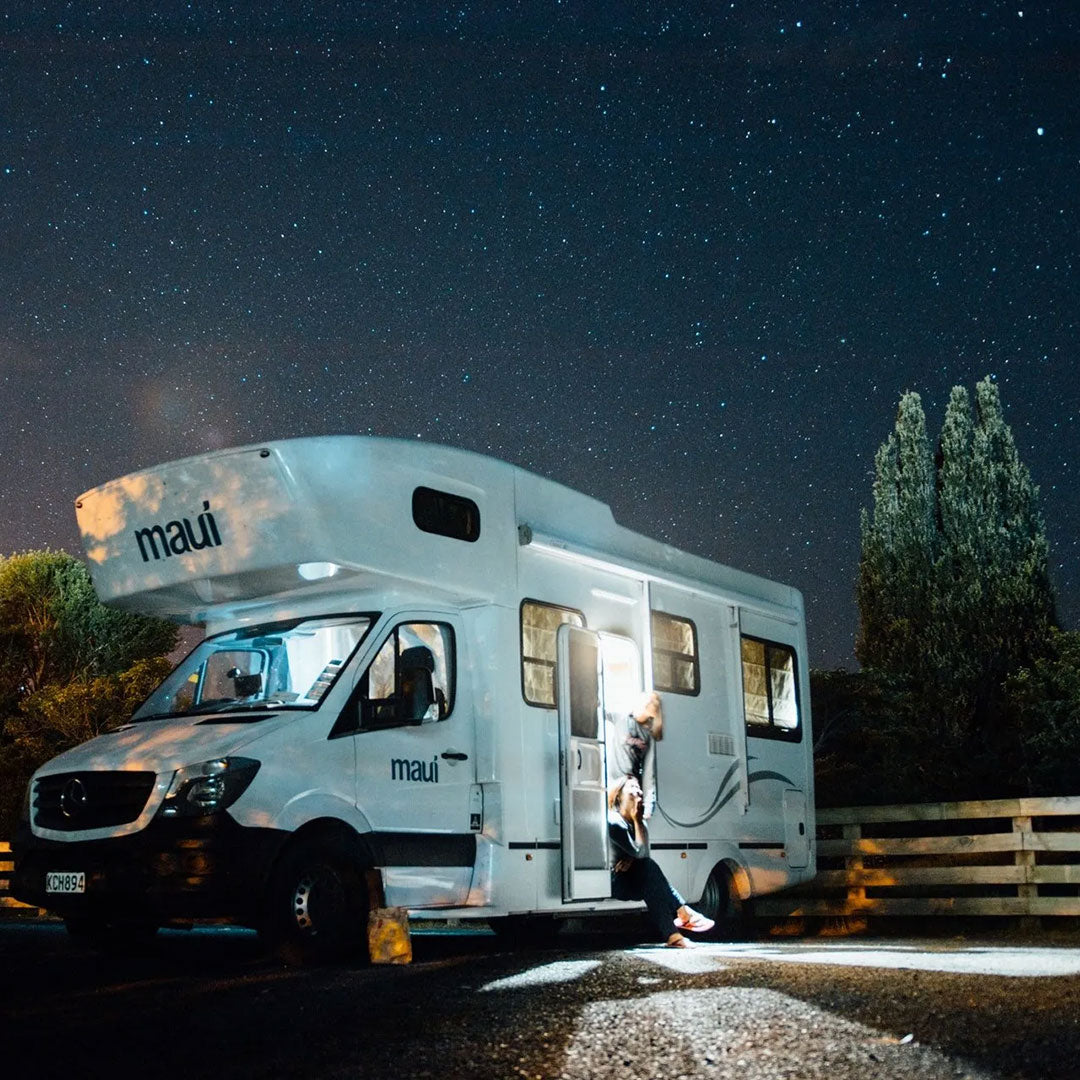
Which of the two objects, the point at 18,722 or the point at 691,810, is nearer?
the point at 691,810

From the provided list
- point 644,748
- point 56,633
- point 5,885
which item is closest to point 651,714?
point 644,748

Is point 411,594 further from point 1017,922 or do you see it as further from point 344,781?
point 1017,922

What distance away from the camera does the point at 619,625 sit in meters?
11.4

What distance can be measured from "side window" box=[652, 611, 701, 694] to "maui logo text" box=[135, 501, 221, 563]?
12.3 ft

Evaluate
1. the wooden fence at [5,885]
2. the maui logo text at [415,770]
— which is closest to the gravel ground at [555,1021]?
the maui logo text at [415,770]

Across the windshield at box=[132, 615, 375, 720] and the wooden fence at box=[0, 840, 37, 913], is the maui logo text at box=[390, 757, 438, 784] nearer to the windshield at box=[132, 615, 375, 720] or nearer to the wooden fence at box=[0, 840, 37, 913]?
the windshield at box=[132, 615, 375, 720]

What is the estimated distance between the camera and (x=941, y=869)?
42.5 ft

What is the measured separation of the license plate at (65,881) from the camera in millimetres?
8602

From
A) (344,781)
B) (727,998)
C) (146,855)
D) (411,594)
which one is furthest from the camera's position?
(411,594)

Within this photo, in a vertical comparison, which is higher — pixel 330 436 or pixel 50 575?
pixel 50 575

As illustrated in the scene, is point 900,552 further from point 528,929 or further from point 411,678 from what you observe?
point 411,678

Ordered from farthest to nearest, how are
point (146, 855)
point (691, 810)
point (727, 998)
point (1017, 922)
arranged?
point (1017, 922), point (691, 810), point (146, 855), point (727, 998)

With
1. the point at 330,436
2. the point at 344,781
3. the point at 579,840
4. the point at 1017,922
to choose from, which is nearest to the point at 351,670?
the point at 344,781

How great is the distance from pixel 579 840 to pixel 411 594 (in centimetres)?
216
